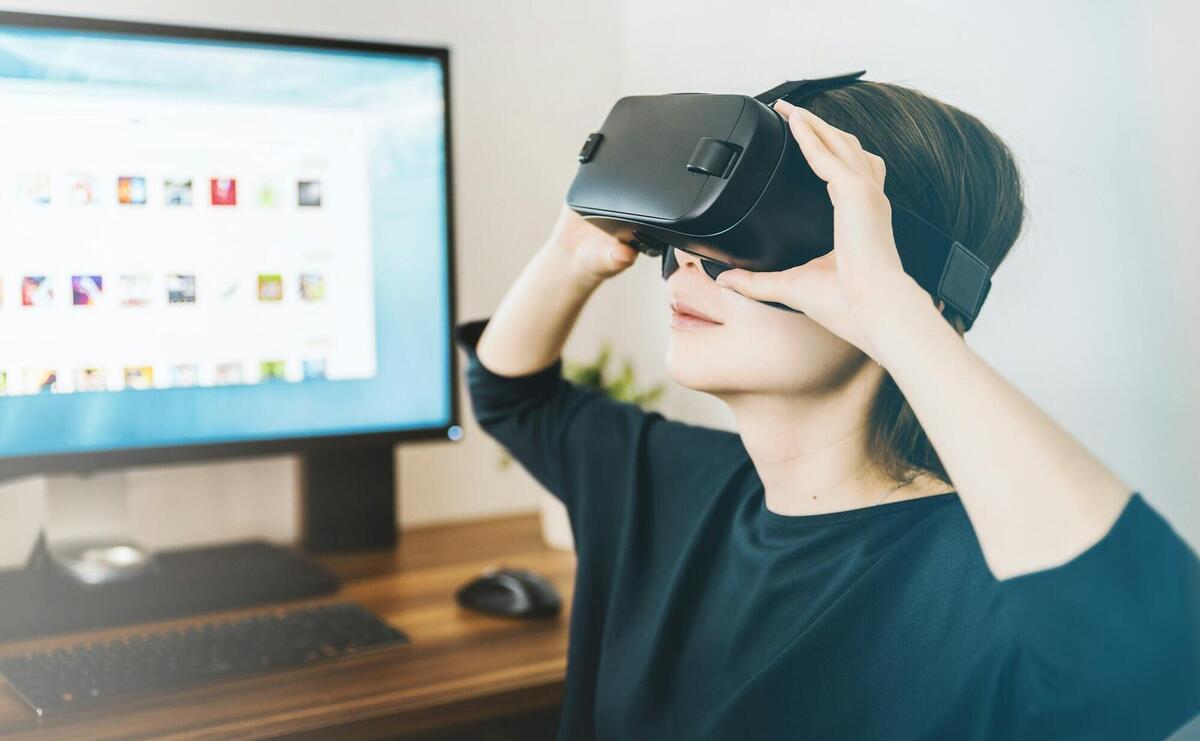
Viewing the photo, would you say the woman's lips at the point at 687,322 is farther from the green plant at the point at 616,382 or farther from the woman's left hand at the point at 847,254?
the green plant at the point at 616,382

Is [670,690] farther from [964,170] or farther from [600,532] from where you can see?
[964,170]

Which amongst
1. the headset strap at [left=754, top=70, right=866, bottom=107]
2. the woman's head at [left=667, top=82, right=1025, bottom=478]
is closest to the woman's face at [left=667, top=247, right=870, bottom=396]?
the woman's head at [left=667, top=82, right=1025, bottom=478]

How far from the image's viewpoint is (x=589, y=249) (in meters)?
0.75

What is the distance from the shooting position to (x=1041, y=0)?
1.50 feet

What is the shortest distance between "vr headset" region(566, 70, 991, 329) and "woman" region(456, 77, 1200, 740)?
14 mm

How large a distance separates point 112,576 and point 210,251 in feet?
0.99

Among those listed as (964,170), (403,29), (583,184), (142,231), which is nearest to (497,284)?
(403,29)

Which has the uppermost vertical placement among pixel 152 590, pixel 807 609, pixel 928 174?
pixel 928 174

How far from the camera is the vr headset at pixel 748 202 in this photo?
485mm

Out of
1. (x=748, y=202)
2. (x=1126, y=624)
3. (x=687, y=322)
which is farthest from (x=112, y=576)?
(x=1126, y=624)

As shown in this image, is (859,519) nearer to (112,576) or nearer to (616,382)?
(616,382)

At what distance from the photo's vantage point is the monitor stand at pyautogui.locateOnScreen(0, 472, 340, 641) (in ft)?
2.94

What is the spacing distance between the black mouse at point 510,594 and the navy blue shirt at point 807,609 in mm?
118

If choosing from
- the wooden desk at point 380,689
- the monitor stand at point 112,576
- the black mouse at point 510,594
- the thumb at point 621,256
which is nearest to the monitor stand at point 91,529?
the monitor stand at point 112,576
